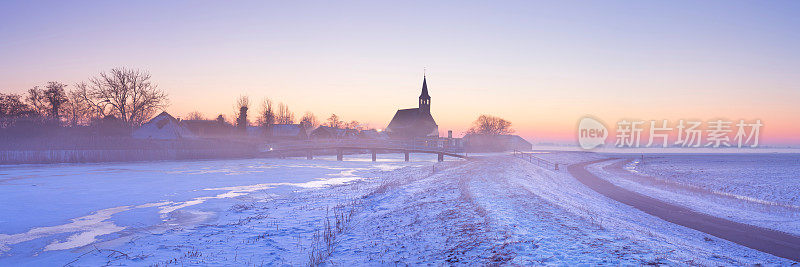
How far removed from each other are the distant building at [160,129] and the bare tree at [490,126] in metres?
78.8

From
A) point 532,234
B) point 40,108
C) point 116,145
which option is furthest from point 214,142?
point 532,234

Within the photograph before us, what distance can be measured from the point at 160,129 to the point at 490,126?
8330 cm

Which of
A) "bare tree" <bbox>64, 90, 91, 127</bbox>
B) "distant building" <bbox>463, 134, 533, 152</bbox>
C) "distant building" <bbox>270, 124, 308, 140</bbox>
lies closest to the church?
"distant building" <bbox>463, 134, 533, 152</bbox>

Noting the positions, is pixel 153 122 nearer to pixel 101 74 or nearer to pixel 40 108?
pixel 101 74

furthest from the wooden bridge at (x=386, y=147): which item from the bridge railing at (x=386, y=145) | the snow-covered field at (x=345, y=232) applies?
the snow-covered field at (x=345, y=232)

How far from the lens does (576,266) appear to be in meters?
6.62

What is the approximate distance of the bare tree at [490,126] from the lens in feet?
371

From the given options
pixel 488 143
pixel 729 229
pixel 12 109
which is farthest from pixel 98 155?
pixel 488 143

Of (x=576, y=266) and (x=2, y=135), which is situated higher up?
(x=2, y=135)

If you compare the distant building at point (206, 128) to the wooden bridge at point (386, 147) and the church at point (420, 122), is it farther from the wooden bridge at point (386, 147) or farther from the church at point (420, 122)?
the church at point (420, 122)

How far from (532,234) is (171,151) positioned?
52.0m

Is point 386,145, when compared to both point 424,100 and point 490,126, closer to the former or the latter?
point 424,100

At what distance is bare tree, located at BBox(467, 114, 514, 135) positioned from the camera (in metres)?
113

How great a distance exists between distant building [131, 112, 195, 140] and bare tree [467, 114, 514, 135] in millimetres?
78788
